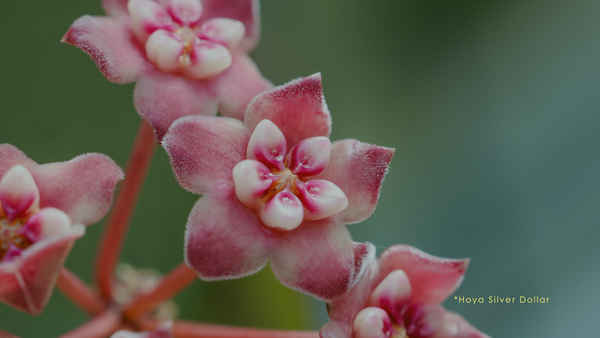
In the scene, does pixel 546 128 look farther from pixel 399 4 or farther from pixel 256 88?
pixel 256 88

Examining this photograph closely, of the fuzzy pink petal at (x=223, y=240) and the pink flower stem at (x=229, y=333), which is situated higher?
the fuzzy pink petal at (x=223, y=240)

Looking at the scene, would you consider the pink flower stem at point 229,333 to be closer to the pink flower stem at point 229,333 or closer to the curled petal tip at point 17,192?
the pink flower stem at point 229,333

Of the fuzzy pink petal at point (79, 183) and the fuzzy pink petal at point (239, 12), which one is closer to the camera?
the fuzzy pink petal at point (79, 183)

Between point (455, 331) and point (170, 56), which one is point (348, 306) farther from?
point (170, 56)

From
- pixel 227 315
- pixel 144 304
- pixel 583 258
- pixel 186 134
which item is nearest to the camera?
pixel 186 134

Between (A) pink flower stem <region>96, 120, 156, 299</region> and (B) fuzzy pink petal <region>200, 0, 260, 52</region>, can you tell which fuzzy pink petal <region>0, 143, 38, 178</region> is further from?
(B) fuzzy pink petal <region>200, 0, 260, 52</region>

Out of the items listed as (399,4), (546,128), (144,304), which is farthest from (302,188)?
(399,4)

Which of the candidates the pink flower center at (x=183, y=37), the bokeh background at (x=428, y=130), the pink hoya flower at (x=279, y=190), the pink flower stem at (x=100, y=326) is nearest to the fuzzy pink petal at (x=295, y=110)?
the pink hoya flower at (x=279, y=190)
